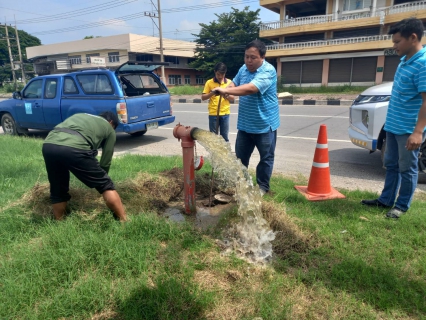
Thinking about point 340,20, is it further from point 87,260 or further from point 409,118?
point 87,260

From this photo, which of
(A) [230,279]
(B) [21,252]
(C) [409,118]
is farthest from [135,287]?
(C) [409,118]

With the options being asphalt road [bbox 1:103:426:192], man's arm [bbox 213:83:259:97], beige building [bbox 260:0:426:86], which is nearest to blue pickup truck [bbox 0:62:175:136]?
asphalt road [bbox 1:103:426:192]

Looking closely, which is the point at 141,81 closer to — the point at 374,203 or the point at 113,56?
the point at 374,203

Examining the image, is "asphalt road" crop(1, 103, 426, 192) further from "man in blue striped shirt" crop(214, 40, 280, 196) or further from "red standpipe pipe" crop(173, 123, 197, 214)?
"red standpipe pipe" crop(173, 123, 197, 214)

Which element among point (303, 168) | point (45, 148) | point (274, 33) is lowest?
point (303, 168)

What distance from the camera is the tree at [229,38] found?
3431 centimetres

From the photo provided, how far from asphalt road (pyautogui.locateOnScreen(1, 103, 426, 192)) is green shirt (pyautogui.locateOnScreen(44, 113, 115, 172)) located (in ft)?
9.63

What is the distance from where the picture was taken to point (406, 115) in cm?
306

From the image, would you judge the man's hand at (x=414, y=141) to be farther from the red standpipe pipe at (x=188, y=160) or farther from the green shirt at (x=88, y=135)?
the green shirt at (x=88, y=135)

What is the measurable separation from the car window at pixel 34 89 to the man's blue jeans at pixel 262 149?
20.7ft

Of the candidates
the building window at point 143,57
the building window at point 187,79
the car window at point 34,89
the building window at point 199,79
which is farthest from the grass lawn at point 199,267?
the building window at point 199,79

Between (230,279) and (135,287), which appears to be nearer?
(135,287)

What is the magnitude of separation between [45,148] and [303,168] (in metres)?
3.99

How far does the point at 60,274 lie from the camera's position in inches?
90.1
